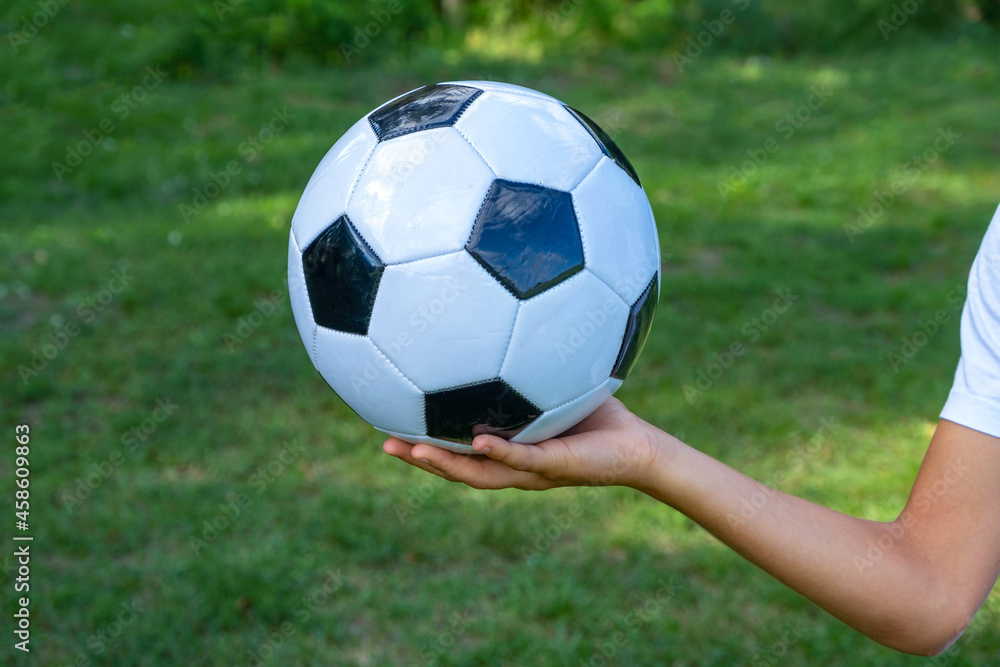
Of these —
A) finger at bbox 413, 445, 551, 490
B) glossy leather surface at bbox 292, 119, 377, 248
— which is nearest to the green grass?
finger at bbox 413, 445, 551, 490

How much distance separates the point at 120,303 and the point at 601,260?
393 centimetres

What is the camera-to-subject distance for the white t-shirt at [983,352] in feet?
4.33

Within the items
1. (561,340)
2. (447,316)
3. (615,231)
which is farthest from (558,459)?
(615,231)

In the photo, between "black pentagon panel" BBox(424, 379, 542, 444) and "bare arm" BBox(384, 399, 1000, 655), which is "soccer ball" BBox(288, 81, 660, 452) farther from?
"bare arm" BBox(384, 399, 1000, 655)

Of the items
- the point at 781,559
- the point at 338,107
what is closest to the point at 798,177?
the point at 338,107

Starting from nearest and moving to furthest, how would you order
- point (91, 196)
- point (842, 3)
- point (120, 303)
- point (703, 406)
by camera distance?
point (703, 406) < point (120, 303) < point (91, 196) < point (842, 3)

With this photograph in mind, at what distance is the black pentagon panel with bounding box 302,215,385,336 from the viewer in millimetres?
1650

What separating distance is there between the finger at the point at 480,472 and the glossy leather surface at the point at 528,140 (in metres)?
0.55

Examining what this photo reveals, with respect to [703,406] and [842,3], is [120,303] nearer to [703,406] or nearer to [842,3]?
[703,406]

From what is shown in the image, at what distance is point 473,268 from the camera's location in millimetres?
Answer: 1604

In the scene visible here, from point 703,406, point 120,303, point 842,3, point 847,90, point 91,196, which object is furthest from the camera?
point 842,3

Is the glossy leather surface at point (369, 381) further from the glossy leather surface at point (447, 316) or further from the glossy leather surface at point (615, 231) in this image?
the glossy leather surface at point (615, 231)

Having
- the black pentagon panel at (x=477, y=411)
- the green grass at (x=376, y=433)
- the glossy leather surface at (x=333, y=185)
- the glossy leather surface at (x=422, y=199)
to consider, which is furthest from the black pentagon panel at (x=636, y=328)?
the green grass at (x=376, y=433)

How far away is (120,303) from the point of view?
486 centimetres
